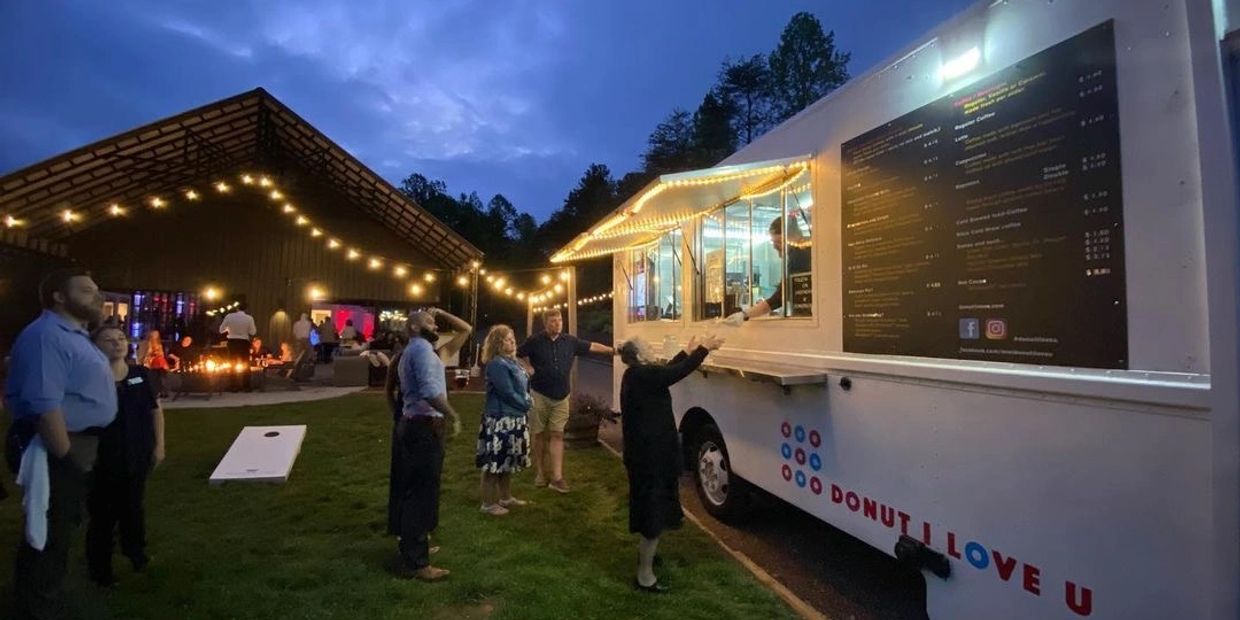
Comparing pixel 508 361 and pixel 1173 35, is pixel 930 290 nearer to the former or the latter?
pixel 1173 35

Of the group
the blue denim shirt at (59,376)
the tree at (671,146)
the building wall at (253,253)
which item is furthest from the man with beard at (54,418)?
the tree at (671,146)

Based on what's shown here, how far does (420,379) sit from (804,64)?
128ft

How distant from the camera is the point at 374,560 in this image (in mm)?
4355

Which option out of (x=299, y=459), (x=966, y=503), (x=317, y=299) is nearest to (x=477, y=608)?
(x=966, y=503)

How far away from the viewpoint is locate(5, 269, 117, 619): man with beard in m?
2.79

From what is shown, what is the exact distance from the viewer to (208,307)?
18578 millimetres

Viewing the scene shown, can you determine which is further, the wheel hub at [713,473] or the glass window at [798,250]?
the wheel hub at [713,473]

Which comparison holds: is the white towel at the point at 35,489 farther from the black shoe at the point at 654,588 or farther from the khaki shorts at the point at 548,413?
the khaki shorts at the point at 548,413

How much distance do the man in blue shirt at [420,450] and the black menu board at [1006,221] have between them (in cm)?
256

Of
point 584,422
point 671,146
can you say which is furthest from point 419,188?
point 584,422

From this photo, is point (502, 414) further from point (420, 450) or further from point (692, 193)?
point (692, 193)

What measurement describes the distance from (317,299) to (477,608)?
18.4m

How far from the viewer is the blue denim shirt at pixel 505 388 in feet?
17.0

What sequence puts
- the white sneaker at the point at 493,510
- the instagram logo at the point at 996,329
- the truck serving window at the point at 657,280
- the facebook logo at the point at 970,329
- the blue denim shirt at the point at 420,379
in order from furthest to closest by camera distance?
the truck serving window at the point at 657,280 < the white sneaker at the point at 493,510 < the blue denim shirt at the point at 420,379 < the facebook logo at the point at 970,329 < the instagram logo at the point at 996,329
